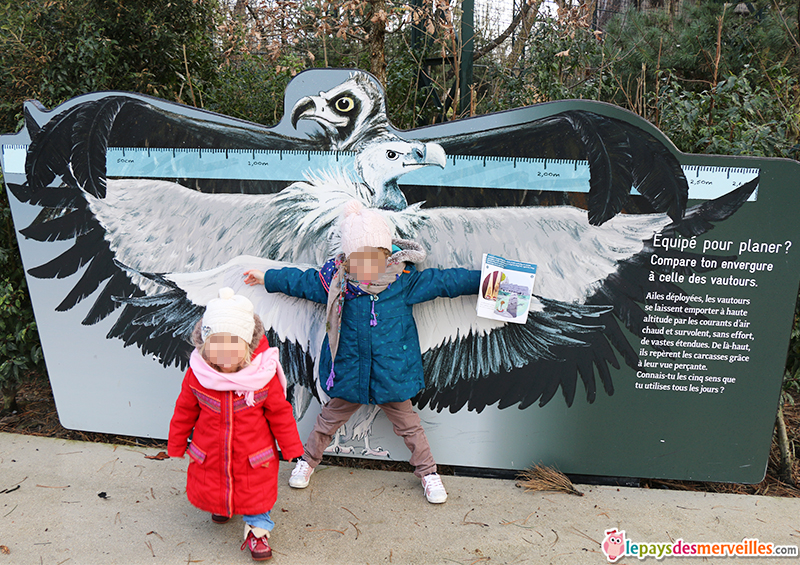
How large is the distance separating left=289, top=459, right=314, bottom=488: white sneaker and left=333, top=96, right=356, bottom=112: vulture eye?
72.7 inches

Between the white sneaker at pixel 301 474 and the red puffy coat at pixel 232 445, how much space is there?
518 mm

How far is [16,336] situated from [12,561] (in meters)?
1.48

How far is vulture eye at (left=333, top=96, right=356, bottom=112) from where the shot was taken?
9.10 feet

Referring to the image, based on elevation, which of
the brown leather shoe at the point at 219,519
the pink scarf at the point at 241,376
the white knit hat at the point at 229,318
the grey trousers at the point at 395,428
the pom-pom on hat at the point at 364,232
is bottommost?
the brown leather shoe at the point at 219,519

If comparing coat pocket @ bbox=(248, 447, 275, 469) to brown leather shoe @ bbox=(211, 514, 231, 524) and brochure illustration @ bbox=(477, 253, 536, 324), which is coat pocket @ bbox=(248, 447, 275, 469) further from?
brochure illustration @ bbox=(477, 253, 536, 324)

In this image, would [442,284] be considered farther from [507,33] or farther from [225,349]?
[507,33]

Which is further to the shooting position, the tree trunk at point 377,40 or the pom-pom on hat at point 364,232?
the tree trunk at point 377,40

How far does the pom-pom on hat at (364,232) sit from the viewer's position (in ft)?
8.14

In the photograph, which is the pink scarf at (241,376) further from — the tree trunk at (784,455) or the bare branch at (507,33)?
the bare branch at (507,33)

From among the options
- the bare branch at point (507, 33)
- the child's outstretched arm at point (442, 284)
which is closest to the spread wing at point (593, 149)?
the child's outstretched arm at point (442, 284)

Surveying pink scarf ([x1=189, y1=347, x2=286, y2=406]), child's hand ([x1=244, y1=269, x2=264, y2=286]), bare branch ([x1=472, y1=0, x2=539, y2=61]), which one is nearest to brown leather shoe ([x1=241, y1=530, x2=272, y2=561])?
pink scarf ([x1=189, y1=347, x2=286, y2=406])

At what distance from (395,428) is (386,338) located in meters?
0.53

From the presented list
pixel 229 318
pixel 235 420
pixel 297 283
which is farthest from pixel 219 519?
pixel 297 283

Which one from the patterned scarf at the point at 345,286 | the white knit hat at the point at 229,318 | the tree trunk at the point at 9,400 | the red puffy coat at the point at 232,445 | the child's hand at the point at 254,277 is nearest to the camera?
the white knit hat at the point at 229,318
